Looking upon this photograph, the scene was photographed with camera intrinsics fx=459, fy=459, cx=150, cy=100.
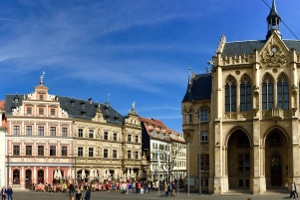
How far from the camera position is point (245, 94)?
181 feet

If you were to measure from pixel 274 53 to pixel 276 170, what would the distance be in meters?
14.3

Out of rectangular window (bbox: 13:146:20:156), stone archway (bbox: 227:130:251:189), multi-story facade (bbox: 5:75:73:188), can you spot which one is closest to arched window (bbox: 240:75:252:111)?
stone archway (bbox: 227:130:251:189)

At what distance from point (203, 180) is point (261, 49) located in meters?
18.2

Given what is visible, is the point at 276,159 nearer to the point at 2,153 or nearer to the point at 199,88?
the point at 199,88

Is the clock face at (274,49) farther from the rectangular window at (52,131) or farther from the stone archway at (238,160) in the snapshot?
the rectangular window at (52,131)

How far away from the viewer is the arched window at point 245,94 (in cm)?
5494

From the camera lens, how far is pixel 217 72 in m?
56.4

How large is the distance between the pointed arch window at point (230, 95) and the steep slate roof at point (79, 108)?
90.6ft

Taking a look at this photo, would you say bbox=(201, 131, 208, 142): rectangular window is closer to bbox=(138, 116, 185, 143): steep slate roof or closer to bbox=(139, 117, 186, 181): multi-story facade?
bbox=(139, 117, 186, 181): multi-story facade

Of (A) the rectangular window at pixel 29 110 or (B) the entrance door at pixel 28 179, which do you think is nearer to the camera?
(B) the entrance door at pixel 28 179

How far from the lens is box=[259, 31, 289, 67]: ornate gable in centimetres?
5409

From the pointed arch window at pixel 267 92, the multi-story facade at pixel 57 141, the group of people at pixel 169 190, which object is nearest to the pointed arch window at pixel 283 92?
the pointed arch window at pixel 267 92

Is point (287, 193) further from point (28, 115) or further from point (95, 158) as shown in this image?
point (28, 115)

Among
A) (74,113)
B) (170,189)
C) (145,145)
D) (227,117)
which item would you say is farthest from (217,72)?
(145,145)
